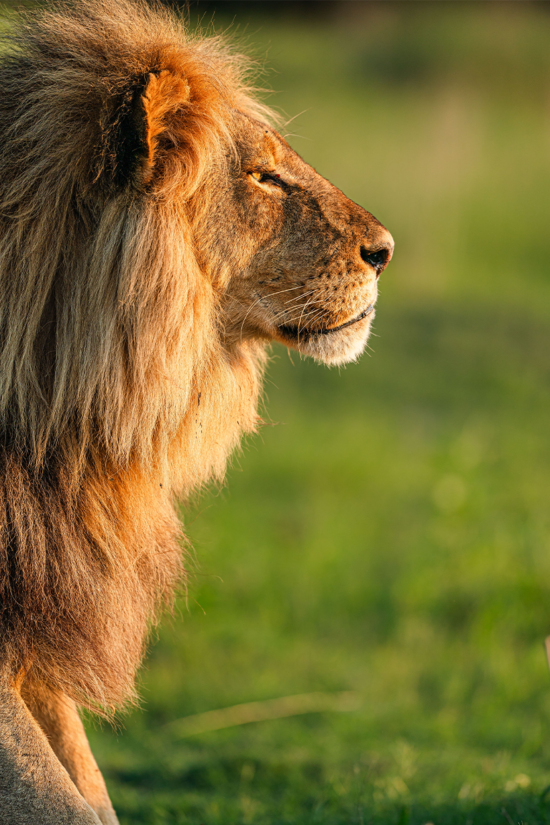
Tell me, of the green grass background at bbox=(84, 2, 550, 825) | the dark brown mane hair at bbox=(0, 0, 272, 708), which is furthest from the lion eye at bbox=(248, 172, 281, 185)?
the green grass background at bbox=(84, 2, 550, 825)

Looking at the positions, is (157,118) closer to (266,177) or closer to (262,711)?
(266,177)

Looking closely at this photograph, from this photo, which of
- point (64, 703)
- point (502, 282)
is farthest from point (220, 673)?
point (502, 282)

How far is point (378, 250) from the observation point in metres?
2.63

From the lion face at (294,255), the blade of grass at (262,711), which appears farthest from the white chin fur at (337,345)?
the blade of grass at (262,711)

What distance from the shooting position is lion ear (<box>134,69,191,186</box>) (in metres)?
2.17

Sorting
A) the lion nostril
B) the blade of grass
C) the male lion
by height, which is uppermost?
the lion nostril

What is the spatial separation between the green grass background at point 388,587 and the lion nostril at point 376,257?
0.57 meters

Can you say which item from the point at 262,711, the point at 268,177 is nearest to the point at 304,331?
the point at 268,177

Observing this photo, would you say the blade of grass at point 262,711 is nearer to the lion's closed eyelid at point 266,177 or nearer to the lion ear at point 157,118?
the lion's closed eyelid at point 266,177

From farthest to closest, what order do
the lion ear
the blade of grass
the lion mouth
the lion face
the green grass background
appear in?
the blade of grass < the green grass background < the lion mouth < the lion face < the lion ear

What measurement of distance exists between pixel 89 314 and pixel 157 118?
1.71 feet

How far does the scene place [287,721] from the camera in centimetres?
422

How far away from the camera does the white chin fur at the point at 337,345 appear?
2631 mm

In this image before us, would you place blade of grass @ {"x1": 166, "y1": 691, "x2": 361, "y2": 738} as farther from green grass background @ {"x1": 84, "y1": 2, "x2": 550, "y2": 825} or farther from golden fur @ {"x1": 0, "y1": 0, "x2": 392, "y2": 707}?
golden fur @ {"x1": 0, "y1": 0, "x2": 392, "y2": 707}
